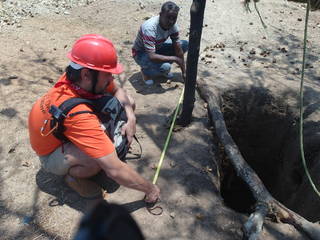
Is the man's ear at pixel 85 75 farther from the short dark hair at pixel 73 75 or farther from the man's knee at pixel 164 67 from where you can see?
the man's knee at pixel 164 67

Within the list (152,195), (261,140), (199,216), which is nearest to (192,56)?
(152,195)

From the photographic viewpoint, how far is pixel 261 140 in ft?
18.6

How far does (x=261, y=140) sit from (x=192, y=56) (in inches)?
101

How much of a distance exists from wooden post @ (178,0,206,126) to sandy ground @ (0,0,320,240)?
214mm

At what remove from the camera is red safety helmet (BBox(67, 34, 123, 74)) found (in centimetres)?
283

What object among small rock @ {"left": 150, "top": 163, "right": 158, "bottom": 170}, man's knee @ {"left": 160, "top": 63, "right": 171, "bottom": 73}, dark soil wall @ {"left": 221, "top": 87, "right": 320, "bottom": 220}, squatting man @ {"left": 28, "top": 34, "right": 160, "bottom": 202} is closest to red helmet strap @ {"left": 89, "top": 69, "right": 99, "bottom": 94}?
squatting man @ {"left": 28, "top": 34, "right": 160, "bottom": 202}

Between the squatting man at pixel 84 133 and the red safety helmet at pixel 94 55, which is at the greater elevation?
the red safety helmet at pixel 94 55

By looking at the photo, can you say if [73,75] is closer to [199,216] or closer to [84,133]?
[84,133]

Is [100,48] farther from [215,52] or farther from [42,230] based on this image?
[215,52]

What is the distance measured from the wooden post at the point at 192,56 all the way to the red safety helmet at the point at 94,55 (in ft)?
3.40

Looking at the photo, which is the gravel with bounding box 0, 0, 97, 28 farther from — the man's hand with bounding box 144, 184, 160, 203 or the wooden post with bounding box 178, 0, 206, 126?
the man's hand with bounding box 144, 184, 160, 203

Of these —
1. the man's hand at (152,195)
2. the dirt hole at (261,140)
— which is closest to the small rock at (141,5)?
the dirt hole at (261,140)

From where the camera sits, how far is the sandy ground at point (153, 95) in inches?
120

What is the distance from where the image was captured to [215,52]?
6574 mm
